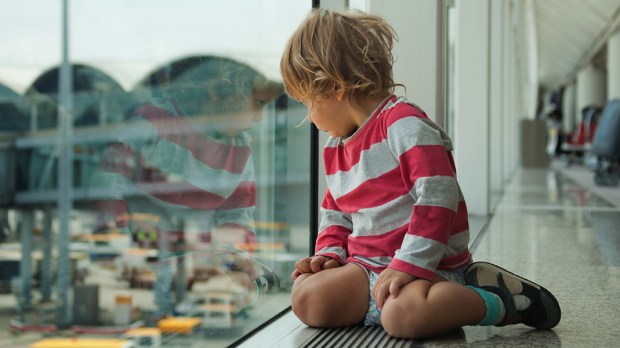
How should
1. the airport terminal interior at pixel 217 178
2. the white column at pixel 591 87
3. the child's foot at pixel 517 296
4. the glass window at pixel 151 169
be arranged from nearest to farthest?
the child's foot at pixel 517 296 < the airport terminal interior at pixel 217 178 < the glass window at pixel 151 169 < the white column at pixel 591 87

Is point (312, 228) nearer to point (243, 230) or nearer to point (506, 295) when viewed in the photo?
point (243, 230)

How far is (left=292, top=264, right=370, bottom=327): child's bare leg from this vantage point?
5.03ft

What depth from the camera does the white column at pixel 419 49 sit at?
110 inches

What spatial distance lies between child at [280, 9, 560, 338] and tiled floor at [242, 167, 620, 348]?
0.04m

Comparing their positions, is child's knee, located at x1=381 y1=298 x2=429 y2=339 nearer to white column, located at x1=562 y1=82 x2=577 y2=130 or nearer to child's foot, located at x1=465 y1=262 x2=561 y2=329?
child's foot, located at x1=465 y1=262 x2=561 y2=329

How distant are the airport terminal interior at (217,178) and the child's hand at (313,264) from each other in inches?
5.6

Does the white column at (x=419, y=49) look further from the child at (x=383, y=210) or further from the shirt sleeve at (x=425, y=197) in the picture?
the shirt sleeve at (x=425, y=197)

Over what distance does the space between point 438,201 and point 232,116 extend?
1606 mm

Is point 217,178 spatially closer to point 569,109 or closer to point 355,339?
point 355,339

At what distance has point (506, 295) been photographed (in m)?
1.52

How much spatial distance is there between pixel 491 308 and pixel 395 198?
0.99ft

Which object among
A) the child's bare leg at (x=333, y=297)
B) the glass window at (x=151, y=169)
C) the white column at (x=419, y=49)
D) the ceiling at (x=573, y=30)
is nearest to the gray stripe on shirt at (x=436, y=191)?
the child's bare leg at (x=333, y=297)

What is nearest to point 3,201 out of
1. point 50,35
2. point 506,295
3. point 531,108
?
point 50,35

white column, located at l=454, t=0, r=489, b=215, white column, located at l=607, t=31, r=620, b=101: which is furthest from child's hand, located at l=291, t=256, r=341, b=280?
white column, located at l=607, t=31, r=620, b=101
